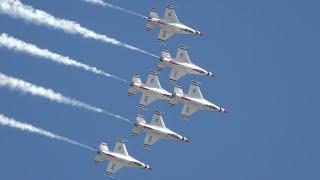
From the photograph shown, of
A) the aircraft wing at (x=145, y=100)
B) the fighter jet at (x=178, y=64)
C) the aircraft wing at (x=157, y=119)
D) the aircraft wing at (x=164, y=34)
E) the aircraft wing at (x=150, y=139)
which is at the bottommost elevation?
the aircraft wing at (x=150, y=139)

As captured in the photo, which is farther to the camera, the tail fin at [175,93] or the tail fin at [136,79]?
the tail fin at [175,93]

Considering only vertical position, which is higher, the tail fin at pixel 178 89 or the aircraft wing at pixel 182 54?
the aircraft wing at pixel 182 54

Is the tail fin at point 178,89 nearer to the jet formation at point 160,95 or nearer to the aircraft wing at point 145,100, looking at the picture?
the jet formation at point 160,95

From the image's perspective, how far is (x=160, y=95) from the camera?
2948 inches

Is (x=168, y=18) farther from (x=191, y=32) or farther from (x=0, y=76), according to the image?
(x=0, y=76)

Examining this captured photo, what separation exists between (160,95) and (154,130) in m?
2.42

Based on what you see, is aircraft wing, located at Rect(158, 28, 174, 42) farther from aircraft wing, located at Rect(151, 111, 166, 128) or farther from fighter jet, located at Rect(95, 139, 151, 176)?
fighter jet, located at Rect(95, 139, 151, 176)

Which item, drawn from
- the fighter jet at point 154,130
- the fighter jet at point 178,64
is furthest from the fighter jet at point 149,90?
the fighter jet at point 154,130

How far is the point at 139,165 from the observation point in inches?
2963

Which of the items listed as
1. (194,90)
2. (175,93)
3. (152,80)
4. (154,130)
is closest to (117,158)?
(154,130)

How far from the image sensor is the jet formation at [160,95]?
74.4 metres

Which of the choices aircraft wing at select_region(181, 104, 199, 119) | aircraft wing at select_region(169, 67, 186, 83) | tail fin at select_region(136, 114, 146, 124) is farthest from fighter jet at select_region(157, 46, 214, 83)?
tail fin at select_region(136, 114, 146, 124)

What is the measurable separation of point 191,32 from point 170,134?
7.12 meters

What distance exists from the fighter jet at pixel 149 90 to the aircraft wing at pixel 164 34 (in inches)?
93.1
